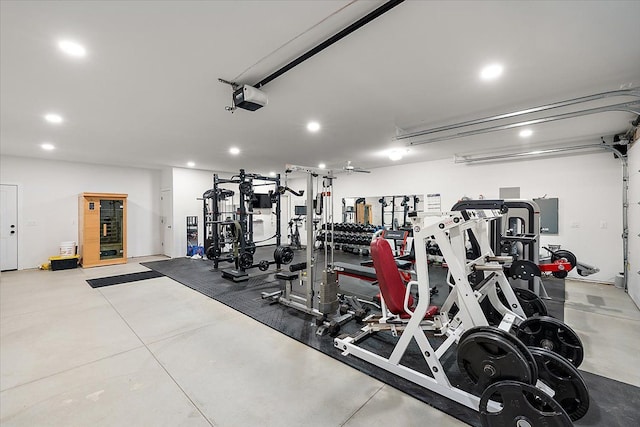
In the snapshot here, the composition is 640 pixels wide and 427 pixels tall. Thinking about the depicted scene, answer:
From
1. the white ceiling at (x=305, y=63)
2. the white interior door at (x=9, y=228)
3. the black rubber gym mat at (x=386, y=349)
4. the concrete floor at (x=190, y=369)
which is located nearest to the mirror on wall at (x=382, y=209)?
the black rubber gym mat at (x=386, y=349)

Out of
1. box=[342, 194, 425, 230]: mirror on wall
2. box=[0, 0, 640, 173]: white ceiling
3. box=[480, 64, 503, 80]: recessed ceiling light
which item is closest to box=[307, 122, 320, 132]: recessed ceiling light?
box=[0, 0, 640, 173]: white ceiling

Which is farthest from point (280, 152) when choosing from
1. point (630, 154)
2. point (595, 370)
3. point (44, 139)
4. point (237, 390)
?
point (630, 154)

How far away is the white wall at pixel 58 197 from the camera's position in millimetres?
A: 6453

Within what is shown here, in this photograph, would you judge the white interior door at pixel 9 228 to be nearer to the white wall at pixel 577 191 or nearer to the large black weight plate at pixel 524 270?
the large black weight plate at pixel 524 270

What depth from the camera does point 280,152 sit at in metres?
6.18

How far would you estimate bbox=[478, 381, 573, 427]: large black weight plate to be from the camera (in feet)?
4.66

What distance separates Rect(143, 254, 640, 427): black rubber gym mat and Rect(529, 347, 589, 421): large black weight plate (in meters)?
0.19

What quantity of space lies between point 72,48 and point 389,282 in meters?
3.39

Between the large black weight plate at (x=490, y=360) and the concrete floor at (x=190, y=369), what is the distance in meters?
0.38

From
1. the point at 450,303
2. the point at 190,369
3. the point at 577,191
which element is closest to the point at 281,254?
the point at 190,369

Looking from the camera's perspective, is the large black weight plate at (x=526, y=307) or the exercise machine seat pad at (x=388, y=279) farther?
the large black weight plate at (x=526, y=307)

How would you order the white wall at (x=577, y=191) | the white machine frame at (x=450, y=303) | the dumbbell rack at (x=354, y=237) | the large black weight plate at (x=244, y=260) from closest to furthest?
the white machine frame at (x=450, y=303), the white wall at (x=577, y=191), the large black weight plate at (x=244, y=260), the dumbbell rack at (x=354, y=237)

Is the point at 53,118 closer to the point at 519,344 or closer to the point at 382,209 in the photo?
the point at 519,344

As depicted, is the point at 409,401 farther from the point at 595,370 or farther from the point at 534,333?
the point at 595,370
